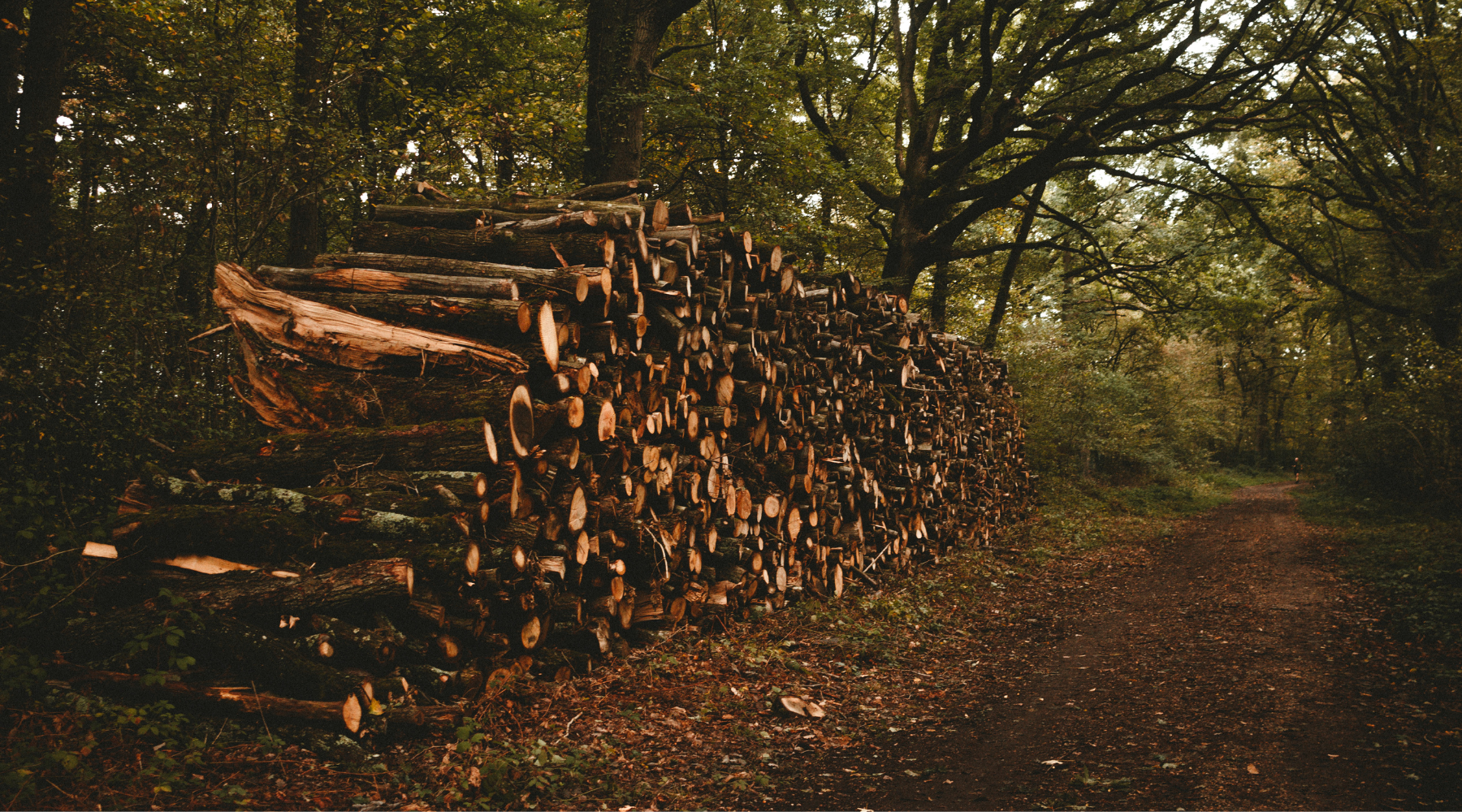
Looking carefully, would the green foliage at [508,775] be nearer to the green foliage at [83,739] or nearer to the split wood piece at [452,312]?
the green foliage at [83,739]

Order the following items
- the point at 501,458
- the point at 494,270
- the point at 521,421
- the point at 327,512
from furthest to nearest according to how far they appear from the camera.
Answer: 1. the point at 494,270
2. the point at 521,421
3. the point at 501,458
4. the point at 327,512

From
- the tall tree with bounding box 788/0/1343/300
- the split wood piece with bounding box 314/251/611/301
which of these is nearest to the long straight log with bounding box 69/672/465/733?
the split wood piece with bounding box 314/251/611/301

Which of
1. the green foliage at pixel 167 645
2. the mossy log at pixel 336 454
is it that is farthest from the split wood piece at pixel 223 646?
the mossy log at pixel 336 454

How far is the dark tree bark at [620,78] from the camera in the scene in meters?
9.52

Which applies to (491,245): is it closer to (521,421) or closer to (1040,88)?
(521,421)

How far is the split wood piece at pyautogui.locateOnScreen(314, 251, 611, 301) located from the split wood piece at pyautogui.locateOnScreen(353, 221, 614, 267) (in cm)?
8

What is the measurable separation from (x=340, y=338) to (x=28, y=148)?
4697 mm

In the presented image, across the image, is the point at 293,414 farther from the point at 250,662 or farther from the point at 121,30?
the point at 121,30

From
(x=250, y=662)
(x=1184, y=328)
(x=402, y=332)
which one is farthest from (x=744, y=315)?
(x=1184, y=328)

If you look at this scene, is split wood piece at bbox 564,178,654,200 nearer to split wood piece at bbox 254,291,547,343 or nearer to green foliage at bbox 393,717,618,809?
split wood piece at bbox 254,291,547,343

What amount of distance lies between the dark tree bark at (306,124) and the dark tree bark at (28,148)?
6.54 feet

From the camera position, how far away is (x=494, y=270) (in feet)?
16.8

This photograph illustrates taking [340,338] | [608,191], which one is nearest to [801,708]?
[340,338]

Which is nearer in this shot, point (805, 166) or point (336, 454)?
point (336, 454)
